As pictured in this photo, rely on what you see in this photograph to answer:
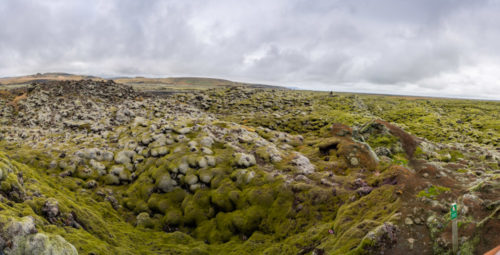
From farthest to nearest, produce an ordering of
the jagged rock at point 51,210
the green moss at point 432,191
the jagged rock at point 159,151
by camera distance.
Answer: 1. the jagged rock at point 159,151
2. the jagged rock at point 51,210
3. the green moss at point 432,191

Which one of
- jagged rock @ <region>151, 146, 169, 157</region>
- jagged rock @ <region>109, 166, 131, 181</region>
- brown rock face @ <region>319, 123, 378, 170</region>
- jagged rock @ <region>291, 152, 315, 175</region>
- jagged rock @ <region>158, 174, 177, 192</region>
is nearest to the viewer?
jagged rock @ <region>291, 152, 315, 175</region>

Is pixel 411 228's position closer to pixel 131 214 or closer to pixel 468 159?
pixel 131 214

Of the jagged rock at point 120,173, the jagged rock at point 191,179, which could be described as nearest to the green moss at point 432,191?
the jagged rock at point 191,179

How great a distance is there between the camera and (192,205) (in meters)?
28.0

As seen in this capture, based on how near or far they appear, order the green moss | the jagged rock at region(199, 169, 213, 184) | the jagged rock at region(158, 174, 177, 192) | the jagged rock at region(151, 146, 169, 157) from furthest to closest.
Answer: the jagged rock at region(151, 146, 169, 157) → the jagged rock at region(158, 174, 177, 192) → the jagged rock at region(199, 169, 213, 184) → the green moss

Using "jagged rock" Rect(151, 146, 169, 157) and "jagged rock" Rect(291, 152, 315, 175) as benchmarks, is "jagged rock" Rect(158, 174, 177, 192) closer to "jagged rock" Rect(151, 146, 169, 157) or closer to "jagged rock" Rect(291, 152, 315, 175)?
"jagged rock" Rect(151, 146, 169, 157)

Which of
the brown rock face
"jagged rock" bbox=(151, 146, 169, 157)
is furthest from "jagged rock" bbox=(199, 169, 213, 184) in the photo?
the brown rock face

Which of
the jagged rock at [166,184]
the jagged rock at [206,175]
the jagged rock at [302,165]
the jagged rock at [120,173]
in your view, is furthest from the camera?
the jagged rock at [120,173]

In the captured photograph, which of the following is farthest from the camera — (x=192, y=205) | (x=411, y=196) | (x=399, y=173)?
(x=192, y=205)

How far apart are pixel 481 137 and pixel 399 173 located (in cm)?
7557

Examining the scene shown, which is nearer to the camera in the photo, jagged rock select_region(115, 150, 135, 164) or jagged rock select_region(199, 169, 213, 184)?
jagged rock select_region(199, 169, 213, 184)

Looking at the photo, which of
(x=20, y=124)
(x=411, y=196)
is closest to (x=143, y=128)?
(x=20, y=124)

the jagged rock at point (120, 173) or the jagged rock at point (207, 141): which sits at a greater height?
the jagged rock at point (207, 141)

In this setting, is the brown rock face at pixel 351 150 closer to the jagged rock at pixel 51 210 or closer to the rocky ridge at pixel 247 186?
the rocky ridge at pixel 247 186
